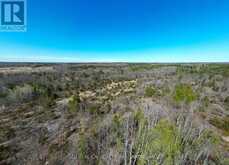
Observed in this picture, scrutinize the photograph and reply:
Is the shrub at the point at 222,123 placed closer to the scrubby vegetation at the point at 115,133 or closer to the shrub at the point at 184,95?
the scrubby vegetation at the point at 115,133

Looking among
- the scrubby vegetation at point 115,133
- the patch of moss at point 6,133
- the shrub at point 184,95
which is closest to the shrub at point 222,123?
the scrubby vegetation at point 115,133

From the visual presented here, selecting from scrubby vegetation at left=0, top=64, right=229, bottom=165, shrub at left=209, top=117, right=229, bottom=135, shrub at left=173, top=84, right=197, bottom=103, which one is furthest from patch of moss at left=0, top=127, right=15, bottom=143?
shrub at left=209, top=117, right=229, bottom=135

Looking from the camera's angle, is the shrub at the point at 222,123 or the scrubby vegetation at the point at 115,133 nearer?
the scrubby vegetation at the point at 115,133

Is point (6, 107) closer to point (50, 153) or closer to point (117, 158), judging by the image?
point (50, 153)

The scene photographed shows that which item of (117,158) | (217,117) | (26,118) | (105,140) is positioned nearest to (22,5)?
(26,118)

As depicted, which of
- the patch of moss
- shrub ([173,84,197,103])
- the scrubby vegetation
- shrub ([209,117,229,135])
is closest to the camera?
the scrubby vegetation

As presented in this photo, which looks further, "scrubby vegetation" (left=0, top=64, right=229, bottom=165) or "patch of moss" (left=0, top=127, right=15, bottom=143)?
"patch of moss" (left=0, top=127, right=15, bottom=143)

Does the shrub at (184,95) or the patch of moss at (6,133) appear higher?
the shrub at (184,95)

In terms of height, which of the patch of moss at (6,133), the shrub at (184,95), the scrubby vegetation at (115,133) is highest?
the shrub at (184,95)

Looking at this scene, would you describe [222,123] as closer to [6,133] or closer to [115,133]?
[115,133]

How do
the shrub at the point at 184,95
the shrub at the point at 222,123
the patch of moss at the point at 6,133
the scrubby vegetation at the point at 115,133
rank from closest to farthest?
the scrubby vegetation at the point at 115,133 → the patch of moss at the point at 6,133 → the shrub at the point at 184,95 → the shrub at the point at 222,123

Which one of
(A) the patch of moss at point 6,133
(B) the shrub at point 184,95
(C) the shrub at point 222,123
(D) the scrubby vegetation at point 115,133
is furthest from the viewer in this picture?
(C) the shrub at point 222,123

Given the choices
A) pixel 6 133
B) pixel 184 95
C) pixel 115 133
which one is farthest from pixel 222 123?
pixel 6 133

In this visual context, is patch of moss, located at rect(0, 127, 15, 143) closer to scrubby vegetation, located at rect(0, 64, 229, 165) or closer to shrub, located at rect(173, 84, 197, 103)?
scrubby vegetation, located at rect(0, 64, 229, 165)
